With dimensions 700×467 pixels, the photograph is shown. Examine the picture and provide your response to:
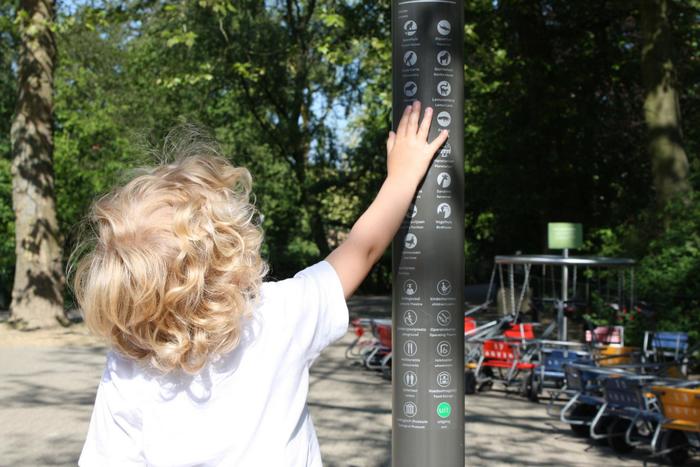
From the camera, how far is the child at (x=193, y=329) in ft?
5.99

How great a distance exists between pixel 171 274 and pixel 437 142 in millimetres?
1217

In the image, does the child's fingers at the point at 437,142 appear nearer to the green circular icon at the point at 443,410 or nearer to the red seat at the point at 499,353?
the green circular icon at the point at 443,410

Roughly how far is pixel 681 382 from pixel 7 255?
73.2 ft

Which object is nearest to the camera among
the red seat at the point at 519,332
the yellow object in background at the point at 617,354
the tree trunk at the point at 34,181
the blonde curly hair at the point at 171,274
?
the blonde curly hair at the point at 171,274

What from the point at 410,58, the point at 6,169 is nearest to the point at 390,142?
the point at 410,58

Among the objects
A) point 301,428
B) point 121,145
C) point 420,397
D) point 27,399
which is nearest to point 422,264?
point 420,397

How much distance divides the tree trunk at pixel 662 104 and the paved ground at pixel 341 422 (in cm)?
602

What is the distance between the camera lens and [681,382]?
26.9 feet

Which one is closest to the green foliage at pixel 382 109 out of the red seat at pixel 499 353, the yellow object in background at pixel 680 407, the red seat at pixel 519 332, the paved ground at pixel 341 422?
the red seat at pixel 519 332

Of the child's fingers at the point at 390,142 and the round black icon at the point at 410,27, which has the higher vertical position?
the round black icon at the point at 410,27

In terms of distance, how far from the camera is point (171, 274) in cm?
182

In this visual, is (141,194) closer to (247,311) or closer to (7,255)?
(247,311)

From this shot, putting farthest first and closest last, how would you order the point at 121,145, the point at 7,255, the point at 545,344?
the point at 121,145 → the point at 7,255 → the point at 545,344

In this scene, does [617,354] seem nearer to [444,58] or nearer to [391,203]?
[444,58]
